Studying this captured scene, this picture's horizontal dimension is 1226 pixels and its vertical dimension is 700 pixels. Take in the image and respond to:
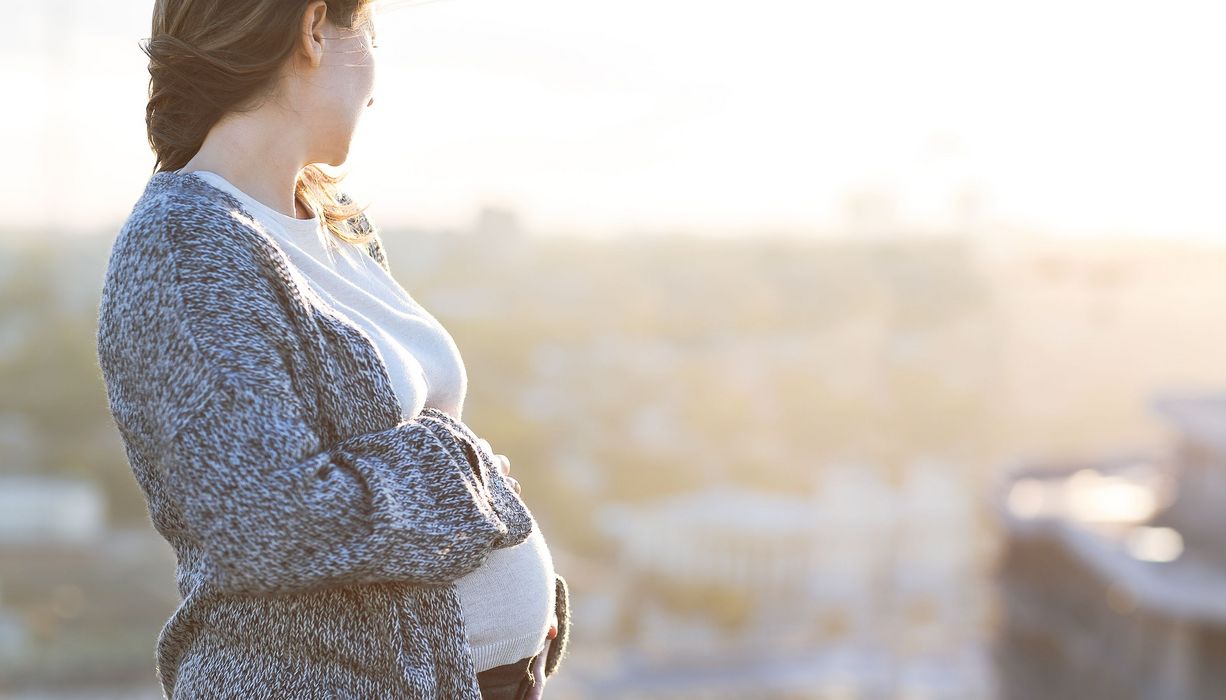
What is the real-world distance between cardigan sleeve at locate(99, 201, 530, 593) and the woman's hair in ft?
0.38

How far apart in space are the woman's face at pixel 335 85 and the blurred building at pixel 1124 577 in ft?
17.5

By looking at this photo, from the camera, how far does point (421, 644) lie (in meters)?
0.88

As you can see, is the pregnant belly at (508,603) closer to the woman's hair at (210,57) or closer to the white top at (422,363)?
the white top at (422,363)

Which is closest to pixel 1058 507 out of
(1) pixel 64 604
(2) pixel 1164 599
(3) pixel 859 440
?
(2) pixel 1164 599

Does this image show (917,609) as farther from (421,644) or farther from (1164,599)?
(421,644)

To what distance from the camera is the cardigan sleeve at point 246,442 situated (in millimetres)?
791

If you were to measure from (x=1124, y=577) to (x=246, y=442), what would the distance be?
562cm

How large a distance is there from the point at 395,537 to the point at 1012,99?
42052 millimetres

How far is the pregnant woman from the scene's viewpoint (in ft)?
2.62

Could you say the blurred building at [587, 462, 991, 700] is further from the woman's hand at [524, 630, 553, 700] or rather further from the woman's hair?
the woman's hair

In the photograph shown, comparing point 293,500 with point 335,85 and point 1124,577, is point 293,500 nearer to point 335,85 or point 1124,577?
point 335,85

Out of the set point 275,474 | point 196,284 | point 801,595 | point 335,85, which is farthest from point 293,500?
point 801,595

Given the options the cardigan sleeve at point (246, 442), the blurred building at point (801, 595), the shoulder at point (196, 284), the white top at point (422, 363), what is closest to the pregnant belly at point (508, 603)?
the white top at point (422, 363)

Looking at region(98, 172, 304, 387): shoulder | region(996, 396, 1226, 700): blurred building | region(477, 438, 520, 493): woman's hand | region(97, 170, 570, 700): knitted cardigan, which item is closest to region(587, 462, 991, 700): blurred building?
region(996, 396, 1226, 700): blurred building
